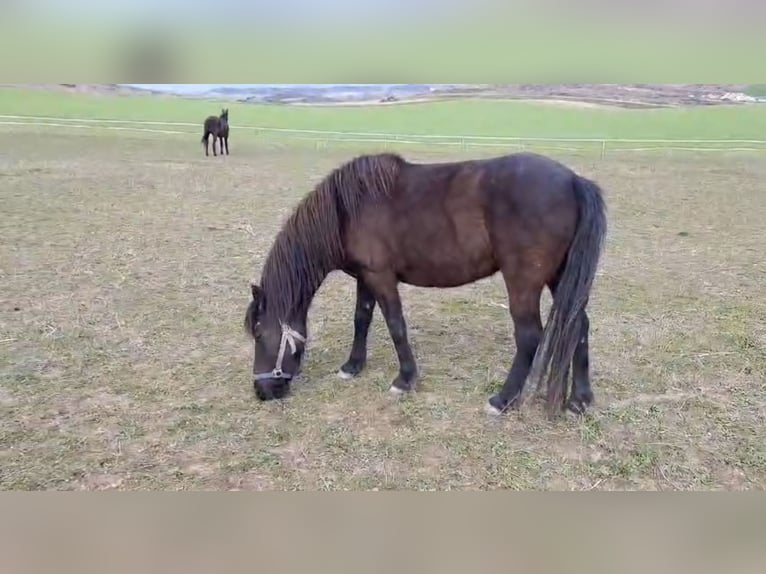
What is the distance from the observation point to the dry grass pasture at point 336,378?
2844mm

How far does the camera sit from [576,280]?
9.68ft

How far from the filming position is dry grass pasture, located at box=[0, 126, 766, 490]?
2844 millimetres

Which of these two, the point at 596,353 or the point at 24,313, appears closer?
the point at 596,353

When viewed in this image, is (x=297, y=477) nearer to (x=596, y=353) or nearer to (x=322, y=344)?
(x=322, y=344)

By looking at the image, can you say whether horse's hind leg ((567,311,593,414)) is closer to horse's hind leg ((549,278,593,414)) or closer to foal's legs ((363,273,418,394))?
horse's hind leg ((549,278,593,414))

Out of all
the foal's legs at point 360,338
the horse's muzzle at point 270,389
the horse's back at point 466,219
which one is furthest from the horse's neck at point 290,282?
the foal's legs at point 360,338

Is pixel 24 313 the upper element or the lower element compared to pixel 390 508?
lower

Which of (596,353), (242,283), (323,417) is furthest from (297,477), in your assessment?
(242,283)

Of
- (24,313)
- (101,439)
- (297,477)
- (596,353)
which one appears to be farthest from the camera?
(24,313)

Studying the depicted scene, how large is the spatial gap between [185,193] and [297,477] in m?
8.40

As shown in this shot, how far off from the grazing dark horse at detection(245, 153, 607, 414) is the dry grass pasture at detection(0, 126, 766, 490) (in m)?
0.31

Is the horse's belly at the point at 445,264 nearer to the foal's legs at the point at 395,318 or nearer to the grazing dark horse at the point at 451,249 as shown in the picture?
the grazing dark horse at the point at 451,249

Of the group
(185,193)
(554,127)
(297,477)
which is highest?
(554,127)

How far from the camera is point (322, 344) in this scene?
14.5ft
